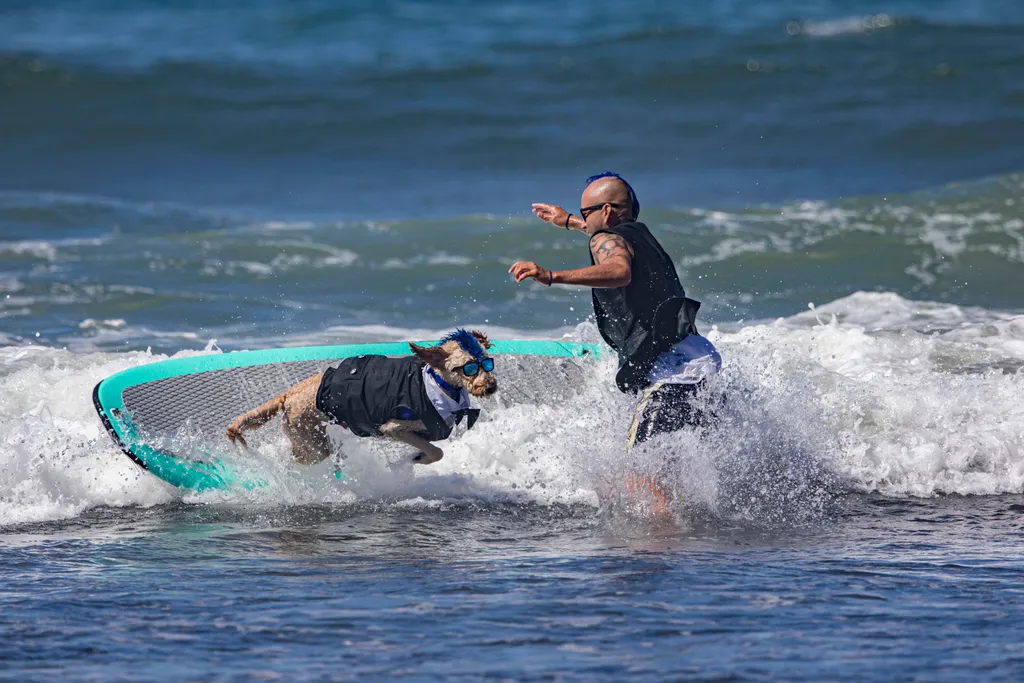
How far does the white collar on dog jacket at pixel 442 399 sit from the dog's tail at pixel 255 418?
2.63 ft

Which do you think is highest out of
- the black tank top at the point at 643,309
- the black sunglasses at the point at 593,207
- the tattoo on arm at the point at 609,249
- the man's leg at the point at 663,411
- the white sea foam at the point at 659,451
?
the black sunglasses at the point at 593,207

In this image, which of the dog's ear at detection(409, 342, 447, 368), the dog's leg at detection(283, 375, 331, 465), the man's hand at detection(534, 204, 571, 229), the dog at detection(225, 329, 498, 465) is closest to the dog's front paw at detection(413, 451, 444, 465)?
the dog at detection(225, 329, 498, 465)

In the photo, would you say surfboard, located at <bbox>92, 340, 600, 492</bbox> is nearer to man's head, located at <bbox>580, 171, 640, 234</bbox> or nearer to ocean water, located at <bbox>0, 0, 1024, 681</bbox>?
ocean water, located at <bbox>0, 0, 1024, 681</bbox>

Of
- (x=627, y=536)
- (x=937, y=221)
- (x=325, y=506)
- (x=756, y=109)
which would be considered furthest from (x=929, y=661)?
(x=756, y=109)

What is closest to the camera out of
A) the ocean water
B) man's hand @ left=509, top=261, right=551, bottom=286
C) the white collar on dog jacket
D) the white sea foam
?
the ocean water

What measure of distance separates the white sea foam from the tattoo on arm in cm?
85

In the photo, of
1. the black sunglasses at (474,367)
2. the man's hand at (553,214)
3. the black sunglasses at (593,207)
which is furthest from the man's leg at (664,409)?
the man's hand at (553,214)

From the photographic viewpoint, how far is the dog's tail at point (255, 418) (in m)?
6.42

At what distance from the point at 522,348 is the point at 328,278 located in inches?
245

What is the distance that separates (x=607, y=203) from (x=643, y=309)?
574 mm

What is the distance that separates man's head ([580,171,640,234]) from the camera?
6.16 meters

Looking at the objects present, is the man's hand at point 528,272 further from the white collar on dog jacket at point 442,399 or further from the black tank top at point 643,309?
the white collar on dog jacket at point 442,399

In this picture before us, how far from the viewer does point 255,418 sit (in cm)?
648

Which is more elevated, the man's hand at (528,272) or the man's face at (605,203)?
the man's face at (605,203)
